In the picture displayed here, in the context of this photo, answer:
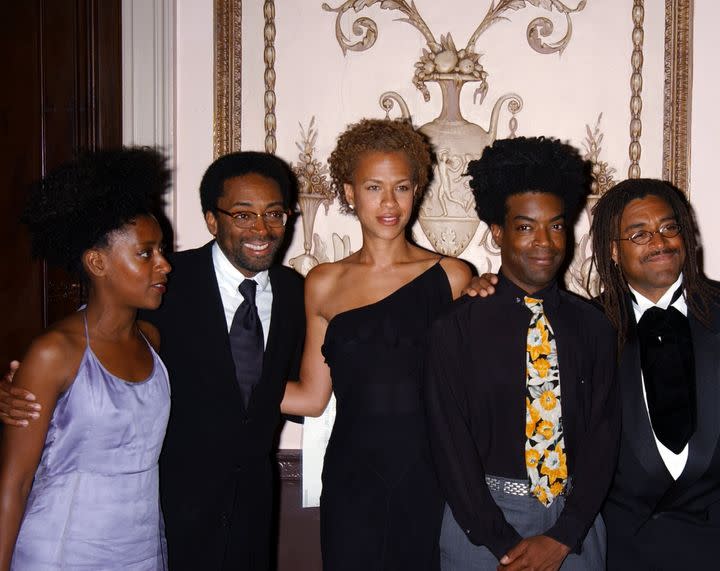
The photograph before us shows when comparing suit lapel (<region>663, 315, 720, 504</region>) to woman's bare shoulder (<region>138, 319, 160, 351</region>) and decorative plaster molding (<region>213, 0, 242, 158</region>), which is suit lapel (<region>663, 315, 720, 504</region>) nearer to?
woman's bare shoulder (<region>138, 319, 160, 351</region>)

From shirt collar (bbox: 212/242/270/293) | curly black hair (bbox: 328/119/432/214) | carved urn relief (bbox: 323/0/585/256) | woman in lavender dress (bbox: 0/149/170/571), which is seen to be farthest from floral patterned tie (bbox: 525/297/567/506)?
carved urn relief (bbox: 323/0/585/256)

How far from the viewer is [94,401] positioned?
2.12 m

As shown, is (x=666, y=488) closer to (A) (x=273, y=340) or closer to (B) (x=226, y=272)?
(A) (x=273, y=340)

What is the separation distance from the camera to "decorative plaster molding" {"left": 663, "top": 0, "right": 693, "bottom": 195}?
349cm

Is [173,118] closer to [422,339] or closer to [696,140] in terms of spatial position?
[422,339]

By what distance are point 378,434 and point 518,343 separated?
571mm

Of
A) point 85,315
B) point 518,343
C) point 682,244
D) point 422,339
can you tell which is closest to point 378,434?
point 422,339

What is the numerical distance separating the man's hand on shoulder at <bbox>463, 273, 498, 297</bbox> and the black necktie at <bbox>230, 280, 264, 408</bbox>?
740 millimetres

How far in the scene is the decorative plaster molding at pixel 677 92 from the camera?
137 inches

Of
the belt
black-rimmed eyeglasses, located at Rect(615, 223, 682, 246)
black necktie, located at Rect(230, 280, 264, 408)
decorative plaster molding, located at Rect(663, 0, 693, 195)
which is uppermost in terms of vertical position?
decorative plaster molding, located at Rect(663, 0, 693, 195)

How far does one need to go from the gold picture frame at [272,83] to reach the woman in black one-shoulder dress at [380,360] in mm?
844

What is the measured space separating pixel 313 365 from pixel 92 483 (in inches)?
39.8

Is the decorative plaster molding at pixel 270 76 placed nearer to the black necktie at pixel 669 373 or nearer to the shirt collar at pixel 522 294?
the shirt collar at pixel 522 294

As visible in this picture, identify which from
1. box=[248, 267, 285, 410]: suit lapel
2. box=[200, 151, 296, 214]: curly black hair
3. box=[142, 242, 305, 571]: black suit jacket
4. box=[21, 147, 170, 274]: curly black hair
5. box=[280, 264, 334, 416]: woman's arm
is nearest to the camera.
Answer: box=[21, 147, 170, 274]: curly black hair
